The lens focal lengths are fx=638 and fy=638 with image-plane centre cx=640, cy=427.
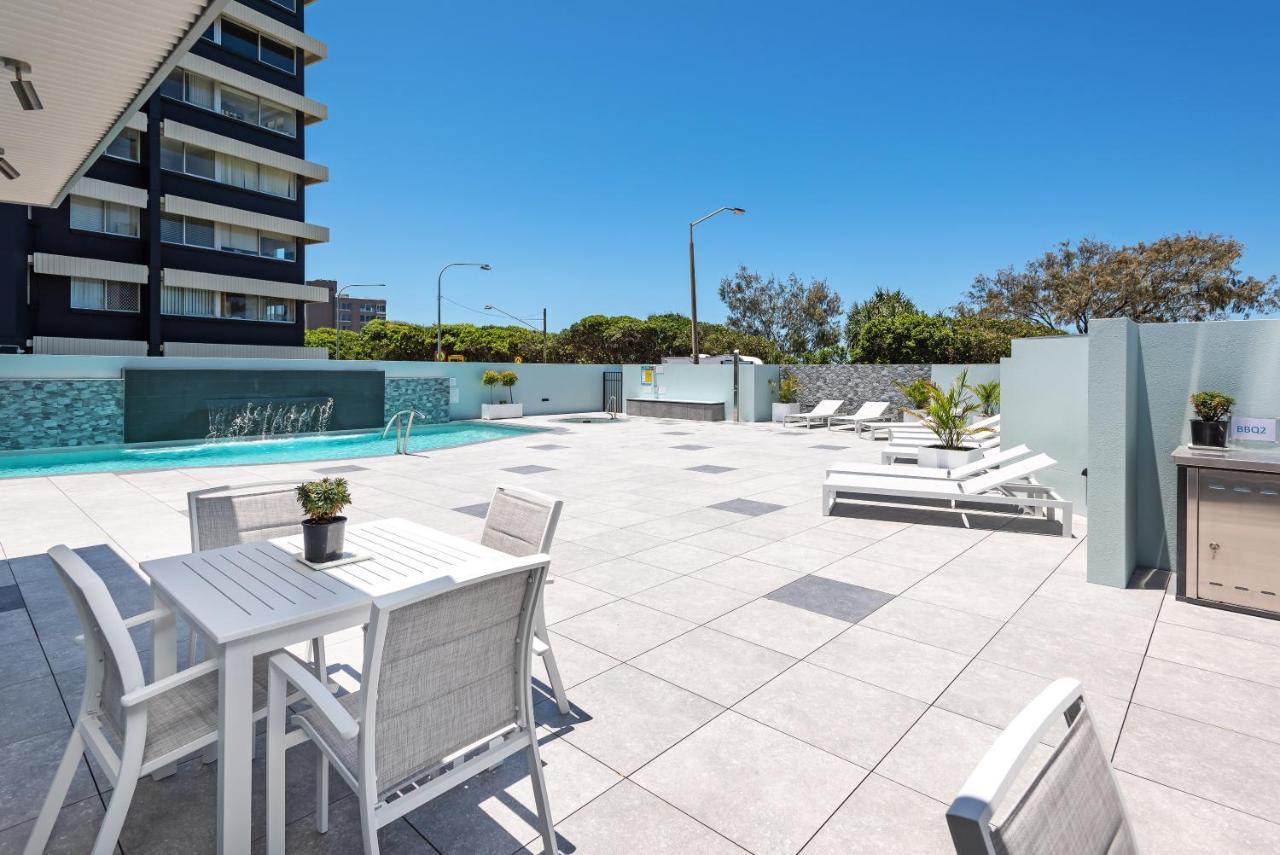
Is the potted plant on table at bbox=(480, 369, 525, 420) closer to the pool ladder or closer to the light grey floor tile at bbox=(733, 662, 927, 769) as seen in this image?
the pool ladder

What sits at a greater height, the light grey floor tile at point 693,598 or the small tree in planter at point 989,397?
the small tree in planter at point 989,397

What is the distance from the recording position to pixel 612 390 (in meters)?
25.3

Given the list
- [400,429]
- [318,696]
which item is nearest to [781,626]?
[318,696]

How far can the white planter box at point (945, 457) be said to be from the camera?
8.65m

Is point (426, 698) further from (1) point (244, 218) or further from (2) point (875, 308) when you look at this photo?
(2) point (875, 308)

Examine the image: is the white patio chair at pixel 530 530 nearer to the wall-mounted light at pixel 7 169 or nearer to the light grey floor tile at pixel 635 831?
the light grey floor tile at pixel 635 831

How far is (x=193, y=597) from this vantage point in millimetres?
2160

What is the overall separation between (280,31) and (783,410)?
27.7 m

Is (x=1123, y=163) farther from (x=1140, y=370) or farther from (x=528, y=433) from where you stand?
(x=1140, y=370)

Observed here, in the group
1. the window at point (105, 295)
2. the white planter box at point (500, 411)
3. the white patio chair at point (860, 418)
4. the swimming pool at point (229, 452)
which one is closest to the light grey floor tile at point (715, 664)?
the swimming pool at point (229, 452)

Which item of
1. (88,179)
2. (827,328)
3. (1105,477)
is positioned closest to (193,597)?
(1105,477)

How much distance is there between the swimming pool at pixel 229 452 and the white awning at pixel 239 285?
39.4 ft

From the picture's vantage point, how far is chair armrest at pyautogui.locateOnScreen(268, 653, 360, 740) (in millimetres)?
1696

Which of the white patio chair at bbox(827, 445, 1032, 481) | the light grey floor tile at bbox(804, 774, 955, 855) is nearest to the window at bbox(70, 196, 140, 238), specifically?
the white patio chair at bbox(827, 445, 1032, 481)
